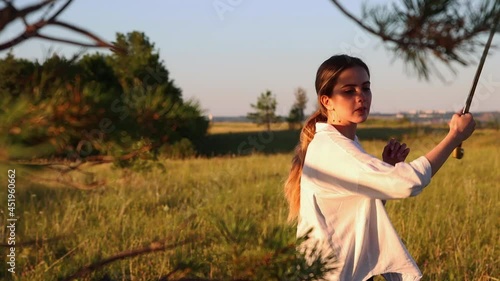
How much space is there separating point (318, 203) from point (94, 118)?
1031 millimetres

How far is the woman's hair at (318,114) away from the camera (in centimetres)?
205

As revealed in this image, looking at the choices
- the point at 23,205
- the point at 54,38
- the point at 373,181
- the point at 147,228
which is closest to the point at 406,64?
the point at 373,181

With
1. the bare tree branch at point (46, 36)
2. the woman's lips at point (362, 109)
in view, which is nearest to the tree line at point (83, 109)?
the bare tree branch at point (46, 36)

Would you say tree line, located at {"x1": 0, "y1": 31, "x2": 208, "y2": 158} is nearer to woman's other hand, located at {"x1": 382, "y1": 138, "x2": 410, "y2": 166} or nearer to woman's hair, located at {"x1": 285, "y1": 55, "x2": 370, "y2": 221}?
woman's hair, located at {"x1": 285, "y1": 55, "x2": 370, "y2": 221}

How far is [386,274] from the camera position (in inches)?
79.4

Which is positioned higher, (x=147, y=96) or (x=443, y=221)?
(x=147, y=96)

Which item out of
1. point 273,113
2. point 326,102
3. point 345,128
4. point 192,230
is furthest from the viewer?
point 273,113

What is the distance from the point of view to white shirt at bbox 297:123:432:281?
5.70 ft

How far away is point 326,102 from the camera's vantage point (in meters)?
2.09

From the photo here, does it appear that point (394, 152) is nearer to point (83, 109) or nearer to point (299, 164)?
point (299, 164)

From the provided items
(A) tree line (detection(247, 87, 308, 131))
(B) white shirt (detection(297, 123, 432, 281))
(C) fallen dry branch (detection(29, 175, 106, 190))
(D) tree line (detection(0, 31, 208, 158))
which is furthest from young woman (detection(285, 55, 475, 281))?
(A) tree line (detection(247, 87, 308, 131))

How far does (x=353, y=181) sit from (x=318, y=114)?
1.95 feet

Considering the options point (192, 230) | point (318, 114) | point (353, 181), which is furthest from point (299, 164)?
point (192, 230)

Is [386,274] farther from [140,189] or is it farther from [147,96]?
[140,189]
